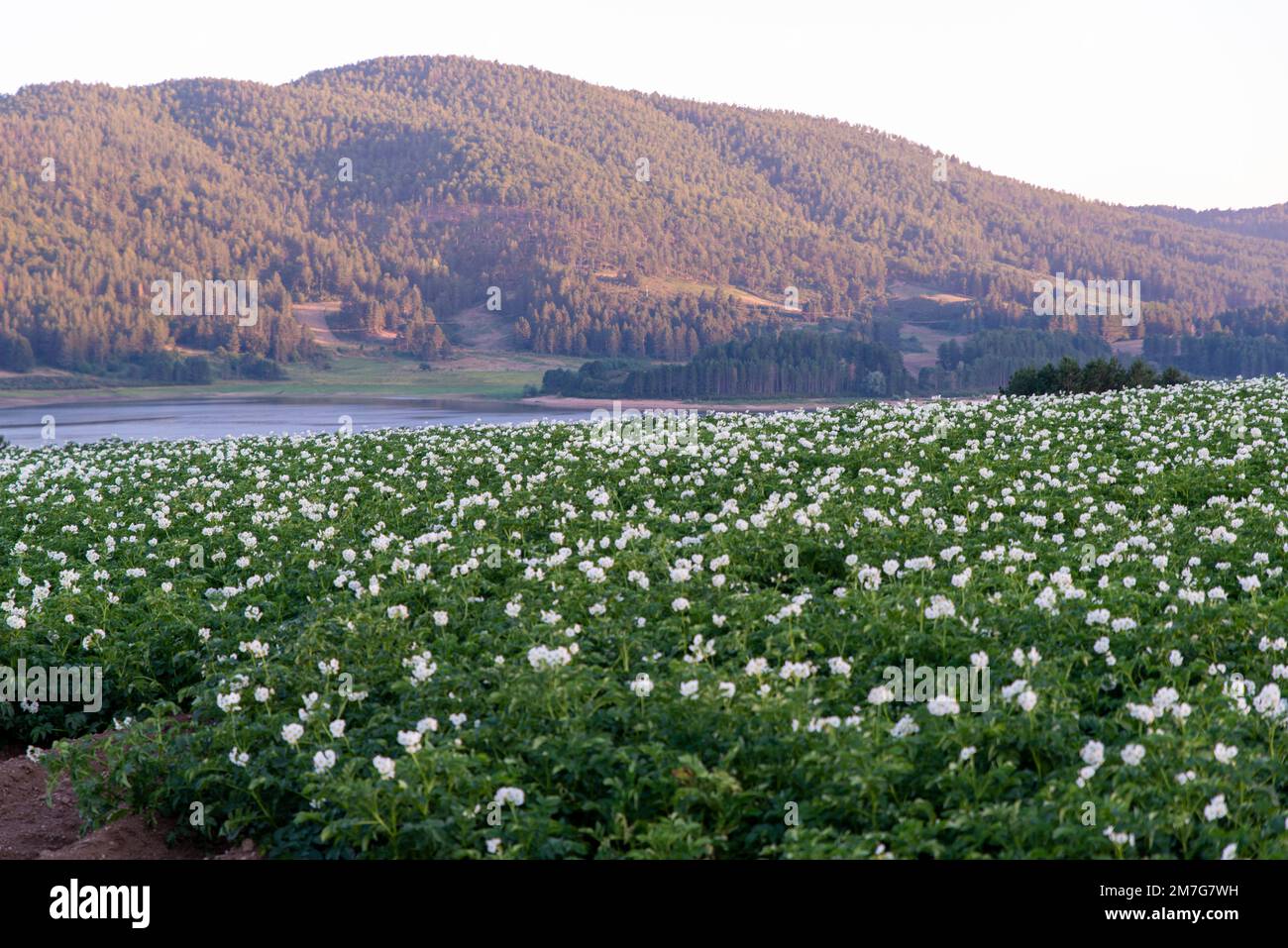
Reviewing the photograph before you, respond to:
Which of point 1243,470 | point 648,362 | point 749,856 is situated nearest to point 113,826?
point 749,856

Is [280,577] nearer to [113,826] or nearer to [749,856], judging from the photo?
[113,826]

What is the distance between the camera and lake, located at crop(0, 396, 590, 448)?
94.6 metres

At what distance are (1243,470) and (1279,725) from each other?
8.78 m

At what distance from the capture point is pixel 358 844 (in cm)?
646

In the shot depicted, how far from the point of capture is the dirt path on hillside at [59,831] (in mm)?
7250

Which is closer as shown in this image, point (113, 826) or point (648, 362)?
point (113, 826)

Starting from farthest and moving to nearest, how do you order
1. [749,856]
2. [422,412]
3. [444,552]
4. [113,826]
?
1. [422,412]
2. [444,552]
3. [113,826]
4. [749,856]

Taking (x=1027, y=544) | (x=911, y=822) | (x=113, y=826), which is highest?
(x=1027, y=544)
